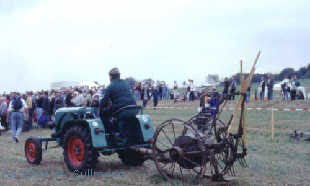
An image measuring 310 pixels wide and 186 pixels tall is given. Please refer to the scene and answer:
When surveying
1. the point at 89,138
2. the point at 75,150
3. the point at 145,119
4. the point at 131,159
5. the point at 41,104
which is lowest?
the point at 131,159

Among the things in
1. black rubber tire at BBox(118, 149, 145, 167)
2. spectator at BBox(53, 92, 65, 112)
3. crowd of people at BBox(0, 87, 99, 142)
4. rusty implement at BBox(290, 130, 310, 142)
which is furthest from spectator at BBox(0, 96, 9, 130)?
rusty implement at BBox(290, 130, 310, 142)

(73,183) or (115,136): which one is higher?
(115,136)

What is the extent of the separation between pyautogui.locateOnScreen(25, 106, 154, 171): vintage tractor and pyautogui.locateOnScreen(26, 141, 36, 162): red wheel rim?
0.09 m

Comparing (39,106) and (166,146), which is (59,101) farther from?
(166,146)

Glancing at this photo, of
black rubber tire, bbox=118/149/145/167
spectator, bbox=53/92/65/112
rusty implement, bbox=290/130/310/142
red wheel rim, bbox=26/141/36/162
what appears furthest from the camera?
spectator, bbox=53/92/65/112

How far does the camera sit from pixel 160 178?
7.18 meters

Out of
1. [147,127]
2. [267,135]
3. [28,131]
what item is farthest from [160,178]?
[28,131]

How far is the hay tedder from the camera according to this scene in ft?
21.2

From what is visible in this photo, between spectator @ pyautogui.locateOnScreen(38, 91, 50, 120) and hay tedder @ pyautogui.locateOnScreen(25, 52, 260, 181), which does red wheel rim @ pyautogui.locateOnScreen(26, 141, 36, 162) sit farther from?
spectator @ pyautogui.locateOnScreen(38, 91, 50, 120)

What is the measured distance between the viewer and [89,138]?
774cm

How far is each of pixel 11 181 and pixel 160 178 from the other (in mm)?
2615

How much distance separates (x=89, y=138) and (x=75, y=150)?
1.88 ft

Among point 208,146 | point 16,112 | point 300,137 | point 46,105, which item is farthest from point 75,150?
point 46,105

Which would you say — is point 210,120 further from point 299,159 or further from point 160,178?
point 299,159
